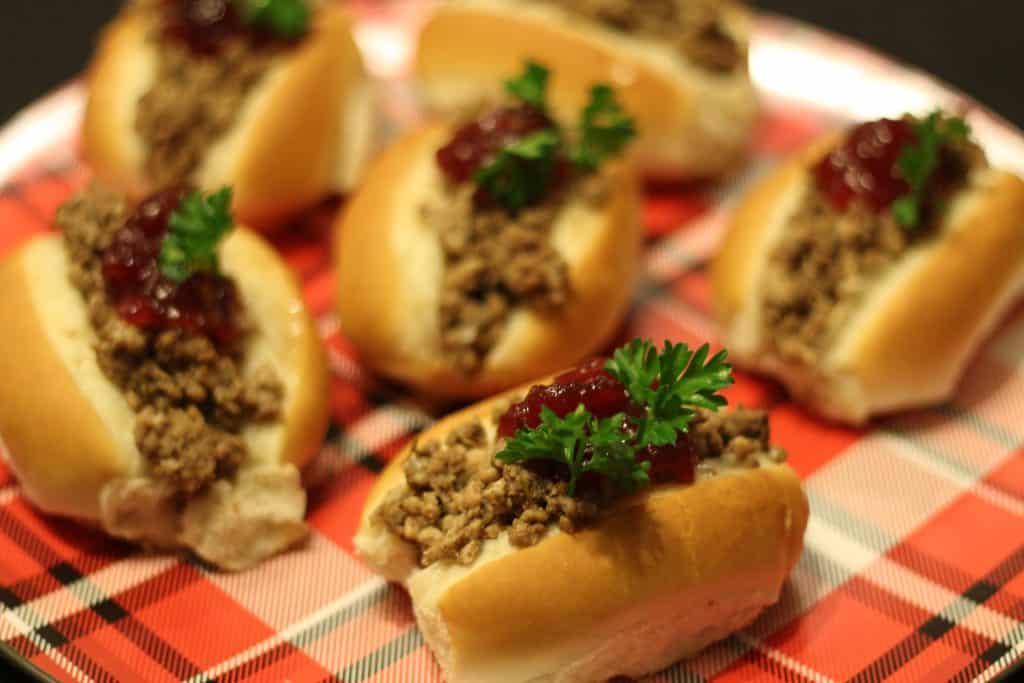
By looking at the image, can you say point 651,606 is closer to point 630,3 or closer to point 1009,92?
point 630,3

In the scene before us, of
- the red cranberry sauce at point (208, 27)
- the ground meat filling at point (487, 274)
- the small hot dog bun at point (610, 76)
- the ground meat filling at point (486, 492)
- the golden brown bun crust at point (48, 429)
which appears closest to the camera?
the ground meat filling at point (486, 492)

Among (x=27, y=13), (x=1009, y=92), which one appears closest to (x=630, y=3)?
(x=1009, y=92)

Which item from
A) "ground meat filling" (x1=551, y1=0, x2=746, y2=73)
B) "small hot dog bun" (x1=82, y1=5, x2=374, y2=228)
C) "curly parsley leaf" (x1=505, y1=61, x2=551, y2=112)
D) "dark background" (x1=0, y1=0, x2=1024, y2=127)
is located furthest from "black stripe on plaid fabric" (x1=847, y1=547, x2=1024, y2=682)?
"dark background" (x1=0, y1=0, x2=1024, y2=127)

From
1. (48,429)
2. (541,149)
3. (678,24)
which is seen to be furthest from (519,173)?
(48,429)

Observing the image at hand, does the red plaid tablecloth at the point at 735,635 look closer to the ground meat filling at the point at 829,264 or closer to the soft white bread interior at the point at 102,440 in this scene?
the soft white bread interior at the point at 102,440

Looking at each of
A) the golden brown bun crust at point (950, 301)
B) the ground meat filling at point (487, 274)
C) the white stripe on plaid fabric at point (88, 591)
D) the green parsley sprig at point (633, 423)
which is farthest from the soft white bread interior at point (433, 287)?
the white stripe on plaid fabric at point (88, 591)

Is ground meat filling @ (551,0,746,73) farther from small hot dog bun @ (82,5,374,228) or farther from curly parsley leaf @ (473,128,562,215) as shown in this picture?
curly parsley leaf @ (473,128,562,215)
